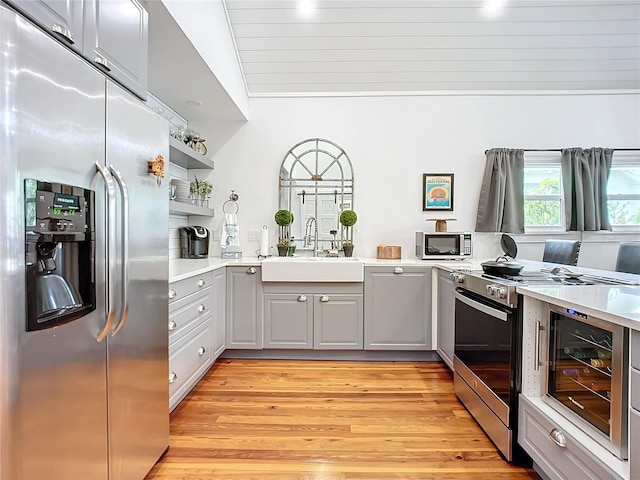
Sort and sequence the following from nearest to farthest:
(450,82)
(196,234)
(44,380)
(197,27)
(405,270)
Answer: (44,380)
(197,27)
(405,270)
(196,234)
(450,82)

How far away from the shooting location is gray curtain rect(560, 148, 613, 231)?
3.59m

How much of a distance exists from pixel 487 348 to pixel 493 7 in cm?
282

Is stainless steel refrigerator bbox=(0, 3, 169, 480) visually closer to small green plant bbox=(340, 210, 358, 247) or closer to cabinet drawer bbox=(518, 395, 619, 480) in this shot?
cabinet drawer bbox=(518, 395, 619, 480)

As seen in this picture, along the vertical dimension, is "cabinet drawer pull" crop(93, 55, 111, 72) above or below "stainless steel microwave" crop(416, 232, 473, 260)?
above

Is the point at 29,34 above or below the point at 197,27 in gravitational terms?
below

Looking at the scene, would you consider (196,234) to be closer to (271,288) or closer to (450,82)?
(271,288)

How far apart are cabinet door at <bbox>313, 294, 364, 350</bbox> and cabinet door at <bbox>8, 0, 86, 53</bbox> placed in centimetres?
242

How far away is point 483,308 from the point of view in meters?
2.03

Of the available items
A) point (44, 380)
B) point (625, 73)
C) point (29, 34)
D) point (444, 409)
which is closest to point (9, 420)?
point (44, 380)

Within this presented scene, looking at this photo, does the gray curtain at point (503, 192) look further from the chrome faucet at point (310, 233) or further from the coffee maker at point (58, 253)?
the coffee maker at point (58, 253)

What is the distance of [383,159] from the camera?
3.81 meters

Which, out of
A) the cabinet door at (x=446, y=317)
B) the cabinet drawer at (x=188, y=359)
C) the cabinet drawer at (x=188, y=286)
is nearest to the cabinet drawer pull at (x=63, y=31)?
the cabinet drawer at (x=188, y=286)

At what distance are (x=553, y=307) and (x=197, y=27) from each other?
2.54 metres

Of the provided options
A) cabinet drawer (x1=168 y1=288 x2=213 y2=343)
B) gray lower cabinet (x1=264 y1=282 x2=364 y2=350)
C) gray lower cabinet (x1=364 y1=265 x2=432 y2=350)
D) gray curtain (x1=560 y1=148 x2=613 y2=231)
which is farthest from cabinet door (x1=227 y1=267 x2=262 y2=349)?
gray curtain (x1=560 y1=148 x2=613 y2=231)
